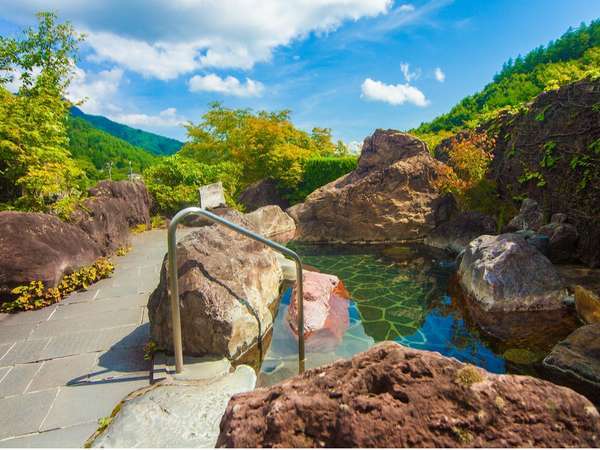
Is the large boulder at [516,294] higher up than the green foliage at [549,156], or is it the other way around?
the green foliage at [549,156]

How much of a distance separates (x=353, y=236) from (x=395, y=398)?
11.2 metres

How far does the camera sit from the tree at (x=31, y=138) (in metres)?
6.43

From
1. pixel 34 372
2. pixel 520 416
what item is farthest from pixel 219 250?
pixel 520 416

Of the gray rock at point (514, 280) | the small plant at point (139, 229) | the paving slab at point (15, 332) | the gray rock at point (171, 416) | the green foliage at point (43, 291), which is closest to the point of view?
the gray rock at point (171, 416)

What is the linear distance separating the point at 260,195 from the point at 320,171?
3388 mm

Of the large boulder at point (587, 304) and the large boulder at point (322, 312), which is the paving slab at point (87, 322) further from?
the large boulder at point (587, 304)

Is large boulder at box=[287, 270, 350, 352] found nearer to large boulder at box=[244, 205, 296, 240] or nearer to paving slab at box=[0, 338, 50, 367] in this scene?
paving slab at box=[0, 338, 50, 367]

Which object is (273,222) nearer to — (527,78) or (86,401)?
(86,401)

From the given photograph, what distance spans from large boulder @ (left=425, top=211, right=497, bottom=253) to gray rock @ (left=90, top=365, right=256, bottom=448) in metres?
8.49

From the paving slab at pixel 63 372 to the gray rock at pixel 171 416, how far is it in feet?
2.80

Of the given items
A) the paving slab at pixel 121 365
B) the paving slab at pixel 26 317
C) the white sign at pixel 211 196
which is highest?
the white sign at pixel 211 196

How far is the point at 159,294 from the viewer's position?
3.67m

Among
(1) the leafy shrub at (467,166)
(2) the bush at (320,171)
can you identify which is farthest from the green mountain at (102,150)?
(1) the leafy shrub at (467,166)

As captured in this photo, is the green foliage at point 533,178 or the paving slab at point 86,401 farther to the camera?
the green foliage at point 533,178
